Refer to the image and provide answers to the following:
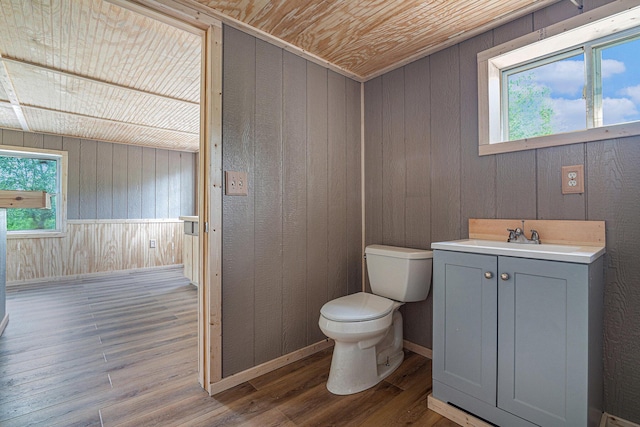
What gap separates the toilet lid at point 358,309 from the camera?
1670 millimetres

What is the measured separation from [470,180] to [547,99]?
0.60 m

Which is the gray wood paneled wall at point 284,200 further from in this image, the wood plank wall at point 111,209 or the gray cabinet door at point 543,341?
the wood plank wall at point 111,209

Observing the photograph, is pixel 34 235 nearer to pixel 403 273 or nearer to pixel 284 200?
pixel 284 200

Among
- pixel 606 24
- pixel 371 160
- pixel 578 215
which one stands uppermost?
pixel 606 24

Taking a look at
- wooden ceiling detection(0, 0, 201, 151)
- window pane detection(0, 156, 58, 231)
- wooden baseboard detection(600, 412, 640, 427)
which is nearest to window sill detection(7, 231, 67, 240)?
window pane detection(0, 156, 58, 231)

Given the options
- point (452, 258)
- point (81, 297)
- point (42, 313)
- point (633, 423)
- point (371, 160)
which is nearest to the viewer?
point (633, 423)

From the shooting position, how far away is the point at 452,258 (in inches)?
59.4

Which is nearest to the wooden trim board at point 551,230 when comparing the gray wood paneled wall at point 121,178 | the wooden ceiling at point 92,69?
the wooden ceiling at point 92,69

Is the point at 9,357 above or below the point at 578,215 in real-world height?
below

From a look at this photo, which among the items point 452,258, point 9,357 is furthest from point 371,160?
point 9,357

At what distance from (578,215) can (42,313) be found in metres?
4.40

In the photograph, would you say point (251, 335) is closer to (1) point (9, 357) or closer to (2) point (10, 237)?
(1) point (9, 357)

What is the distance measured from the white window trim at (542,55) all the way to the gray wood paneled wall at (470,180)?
45 millimetres

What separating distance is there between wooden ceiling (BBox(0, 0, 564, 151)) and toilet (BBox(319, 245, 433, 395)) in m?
1.39
